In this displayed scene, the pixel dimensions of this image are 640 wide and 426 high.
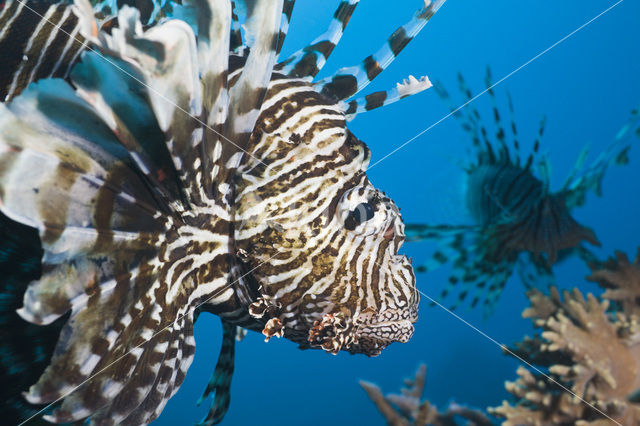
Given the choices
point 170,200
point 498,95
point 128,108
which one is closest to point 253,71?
point 128,108

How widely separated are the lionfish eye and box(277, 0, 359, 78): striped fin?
2.63 feet

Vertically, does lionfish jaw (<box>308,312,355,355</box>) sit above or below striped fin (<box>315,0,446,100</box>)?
below

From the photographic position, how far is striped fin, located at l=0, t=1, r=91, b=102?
1.83 m

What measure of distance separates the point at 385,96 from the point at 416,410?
250cm

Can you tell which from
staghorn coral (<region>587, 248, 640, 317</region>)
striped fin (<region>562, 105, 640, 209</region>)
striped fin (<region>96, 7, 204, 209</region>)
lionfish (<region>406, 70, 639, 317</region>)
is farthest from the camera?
lionfish (<region>406, 70, 639, 317</region>)

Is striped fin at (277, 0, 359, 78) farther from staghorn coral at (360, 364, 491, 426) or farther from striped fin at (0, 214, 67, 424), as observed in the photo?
staghorn coral at (360, 364, 491, 426)

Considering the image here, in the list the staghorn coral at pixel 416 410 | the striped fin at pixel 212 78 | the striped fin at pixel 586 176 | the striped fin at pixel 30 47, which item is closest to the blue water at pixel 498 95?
the staghorn coral at pixel 416 410

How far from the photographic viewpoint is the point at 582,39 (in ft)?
139

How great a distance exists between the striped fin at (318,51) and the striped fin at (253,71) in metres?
0.71

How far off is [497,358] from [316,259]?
88.7 ft

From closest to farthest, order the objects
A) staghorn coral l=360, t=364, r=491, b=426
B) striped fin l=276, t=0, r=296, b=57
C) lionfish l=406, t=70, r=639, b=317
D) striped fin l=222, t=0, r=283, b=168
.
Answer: striped fin l=222, t=0, r=283, b=168
striped fin l=276, t=0, r=296, b=57
staghorn coral l=360, t=364, r=491, b=426
lionfish l=406, t=70, r=639, b=317

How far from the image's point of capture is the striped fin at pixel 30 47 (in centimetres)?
183

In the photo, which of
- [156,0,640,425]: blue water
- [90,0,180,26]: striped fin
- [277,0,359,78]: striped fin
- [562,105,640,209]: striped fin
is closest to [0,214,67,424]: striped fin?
[90,0,180,26]: striped fin

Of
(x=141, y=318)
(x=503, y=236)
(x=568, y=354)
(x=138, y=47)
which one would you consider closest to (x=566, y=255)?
(x=503, y=236)
